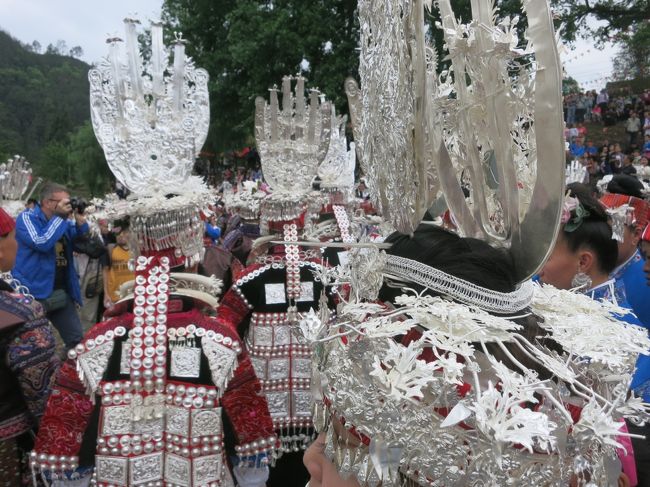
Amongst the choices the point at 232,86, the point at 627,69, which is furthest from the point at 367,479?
the point at 627,69

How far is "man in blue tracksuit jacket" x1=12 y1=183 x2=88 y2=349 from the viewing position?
5176 millimetres

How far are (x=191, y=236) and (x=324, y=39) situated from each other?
559 inches

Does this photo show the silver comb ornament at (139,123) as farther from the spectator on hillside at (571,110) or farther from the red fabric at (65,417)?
the spectator on hillside at (571,110)

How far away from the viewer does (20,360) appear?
246 centimetres

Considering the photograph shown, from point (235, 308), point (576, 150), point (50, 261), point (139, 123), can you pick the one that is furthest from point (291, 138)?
point (576, 150)

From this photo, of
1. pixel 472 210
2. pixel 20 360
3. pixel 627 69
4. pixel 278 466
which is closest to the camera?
pixel 472 210

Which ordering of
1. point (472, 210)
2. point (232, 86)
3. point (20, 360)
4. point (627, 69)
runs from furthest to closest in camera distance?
point (627, 69) < point (232, 86) < point (20, 360) < point (472, 210)

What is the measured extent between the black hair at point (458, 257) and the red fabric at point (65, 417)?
5.79 ft

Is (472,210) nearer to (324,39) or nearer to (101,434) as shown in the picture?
(101,434)

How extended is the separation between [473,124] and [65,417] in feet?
6.91

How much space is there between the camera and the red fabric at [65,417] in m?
2.28

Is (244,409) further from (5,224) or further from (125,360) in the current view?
(5,224)

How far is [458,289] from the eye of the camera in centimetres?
111

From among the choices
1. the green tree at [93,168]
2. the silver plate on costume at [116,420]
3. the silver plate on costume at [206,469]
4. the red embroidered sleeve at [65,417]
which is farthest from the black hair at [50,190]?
the green tree at [93,168]
